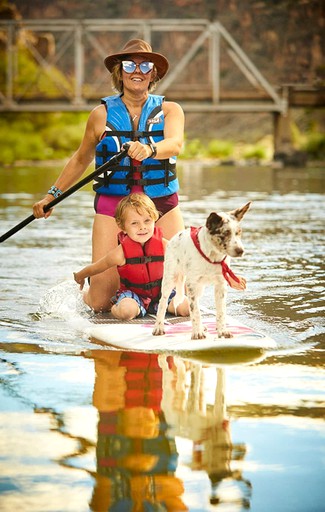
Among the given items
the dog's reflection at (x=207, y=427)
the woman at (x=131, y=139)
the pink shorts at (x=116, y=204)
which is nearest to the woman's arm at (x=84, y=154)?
the woman at (x=131, y=139)

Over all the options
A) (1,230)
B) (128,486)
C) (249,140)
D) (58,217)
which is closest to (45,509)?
(128,486)

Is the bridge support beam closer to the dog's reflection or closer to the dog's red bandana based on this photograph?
the dog's red bandana

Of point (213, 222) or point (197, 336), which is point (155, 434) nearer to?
point (213, 222)

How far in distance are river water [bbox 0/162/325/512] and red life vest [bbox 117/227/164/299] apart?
0.34 m

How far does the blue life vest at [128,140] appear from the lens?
6.87 m

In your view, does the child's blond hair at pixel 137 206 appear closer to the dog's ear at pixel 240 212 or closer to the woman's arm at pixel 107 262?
the woman's arm at pixel 107 262

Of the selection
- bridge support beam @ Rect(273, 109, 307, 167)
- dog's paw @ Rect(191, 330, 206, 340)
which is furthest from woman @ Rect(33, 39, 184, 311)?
bridge support beam @ Rect(273, 109, 307, 167)

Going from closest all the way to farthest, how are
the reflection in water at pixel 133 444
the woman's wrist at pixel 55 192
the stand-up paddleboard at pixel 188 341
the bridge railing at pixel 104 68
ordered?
the reflection in water at pixel 133 444
the stand-up paddleboard at pixel 188 341
the woman's wrist at pixel 55 192
the bridge railing at pixel 104 68

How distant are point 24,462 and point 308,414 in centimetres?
107

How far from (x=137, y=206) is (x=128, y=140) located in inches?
19.8

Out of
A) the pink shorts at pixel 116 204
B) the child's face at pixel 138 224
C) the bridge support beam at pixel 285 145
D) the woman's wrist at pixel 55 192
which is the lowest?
the child's face at pixel 138 224

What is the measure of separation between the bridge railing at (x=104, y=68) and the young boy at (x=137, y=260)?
34.5 metres

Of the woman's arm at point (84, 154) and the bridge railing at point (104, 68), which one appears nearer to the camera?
the woman's arm at point (84, 154)

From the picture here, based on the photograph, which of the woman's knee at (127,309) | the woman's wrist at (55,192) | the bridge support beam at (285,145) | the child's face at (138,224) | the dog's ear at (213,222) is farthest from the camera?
the bridge support beam at (285,145)
